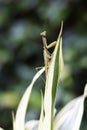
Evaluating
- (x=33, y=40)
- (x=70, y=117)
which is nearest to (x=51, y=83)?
(x=70, y=117)

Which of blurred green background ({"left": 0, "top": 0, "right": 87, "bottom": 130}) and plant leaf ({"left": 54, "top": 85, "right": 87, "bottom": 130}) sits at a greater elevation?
blurred green background ({"left": 0, "top": 0, "right": 87, "bottom": 130})

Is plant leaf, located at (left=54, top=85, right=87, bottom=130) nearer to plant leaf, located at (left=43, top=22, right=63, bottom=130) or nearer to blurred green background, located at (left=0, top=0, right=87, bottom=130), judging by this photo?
plant leaf, located at (left=43, top=22, right=63, bottom=130)

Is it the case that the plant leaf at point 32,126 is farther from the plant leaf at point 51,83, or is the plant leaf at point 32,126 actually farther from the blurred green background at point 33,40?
the blurred green background at point 33,40

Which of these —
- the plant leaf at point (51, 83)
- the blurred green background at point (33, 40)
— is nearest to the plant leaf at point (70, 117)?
the plant leaf at point (51, 83)

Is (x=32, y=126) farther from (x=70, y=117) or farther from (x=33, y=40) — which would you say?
(x=33, y=40)

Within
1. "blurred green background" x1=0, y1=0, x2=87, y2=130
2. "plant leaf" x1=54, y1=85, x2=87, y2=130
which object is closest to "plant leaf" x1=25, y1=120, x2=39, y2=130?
"plant leaf" x1=54, y1=85, x2=87, y2=130

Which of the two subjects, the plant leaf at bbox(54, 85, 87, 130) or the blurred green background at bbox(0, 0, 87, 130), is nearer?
the plant leaf at bbox(54, 85, 87, 130)
